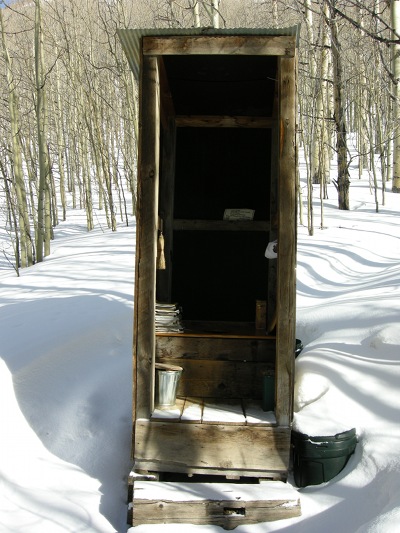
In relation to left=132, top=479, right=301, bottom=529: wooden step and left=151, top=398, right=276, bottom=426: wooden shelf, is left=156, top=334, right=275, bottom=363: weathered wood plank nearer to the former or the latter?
left=151, top=398, right=276, bottom=426: wooden shelf

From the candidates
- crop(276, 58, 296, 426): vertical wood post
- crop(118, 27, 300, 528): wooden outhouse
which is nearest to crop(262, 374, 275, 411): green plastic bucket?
crop(118, 27, 300, 528): wooden outhouse

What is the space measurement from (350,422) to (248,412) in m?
0.78

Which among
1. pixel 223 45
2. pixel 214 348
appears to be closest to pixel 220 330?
pixel 214 348

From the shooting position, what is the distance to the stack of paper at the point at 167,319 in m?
4.90

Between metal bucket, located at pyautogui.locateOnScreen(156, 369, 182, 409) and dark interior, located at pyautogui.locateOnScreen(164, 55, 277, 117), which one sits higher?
dark interior, located at pyautogui.locateOnScreen(164, 55, 277, 117)

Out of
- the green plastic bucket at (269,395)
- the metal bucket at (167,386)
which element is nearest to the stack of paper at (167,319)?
the metal bucket at (167,386)

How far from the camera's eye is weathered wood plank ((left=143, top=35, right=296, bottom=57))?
3902 mm

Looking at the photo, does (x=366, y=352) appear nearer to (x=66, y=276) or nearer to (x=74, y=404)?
(x=74, y=404)

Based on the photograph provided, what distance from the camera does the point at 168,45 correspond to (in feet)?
12.9

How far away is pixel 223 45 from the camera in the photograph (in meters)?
3.92

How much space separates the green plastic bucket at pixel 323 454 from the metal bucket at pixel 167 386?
1.03 m

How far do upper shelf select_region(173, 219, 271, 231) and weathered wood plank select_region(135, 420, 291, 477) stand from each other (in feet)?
7.57

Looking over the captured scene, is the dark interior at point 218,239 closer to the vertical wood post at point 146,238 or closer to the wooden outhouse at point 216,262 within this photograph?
the wooden outhouse at point 216,262

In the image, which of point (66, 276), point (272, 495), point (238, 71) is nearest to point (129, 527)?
point (272, 495)
